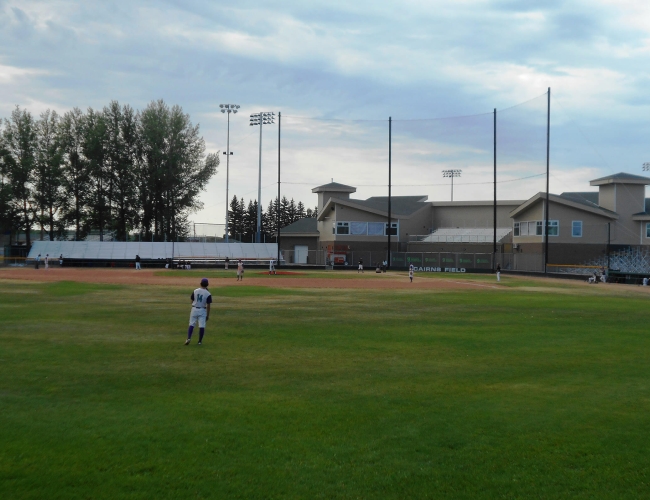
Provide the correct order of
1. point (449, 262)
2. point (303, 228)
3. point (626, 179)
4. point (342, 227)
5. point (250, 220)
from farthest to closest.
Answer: point (250, 220)
point (303, 228)
point (342, 227)
point (449, 262)
point (626, 179)

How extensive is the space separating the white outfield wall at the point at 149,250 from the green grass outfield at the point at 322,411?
59274 millimetres

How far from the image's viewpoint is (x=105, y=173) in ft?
285

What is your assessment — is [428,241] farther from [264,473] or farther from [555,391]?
[264,473]

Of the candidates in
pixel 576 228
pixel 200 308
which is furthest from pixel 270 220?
pixel 200 308

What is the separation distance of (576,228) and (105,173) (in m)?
59.7

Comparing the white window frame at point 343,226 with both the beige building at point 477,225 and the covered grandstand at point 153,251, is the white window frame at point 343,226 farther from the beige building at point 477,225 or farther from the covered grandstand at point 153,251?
the covered grandstand at point 153,251

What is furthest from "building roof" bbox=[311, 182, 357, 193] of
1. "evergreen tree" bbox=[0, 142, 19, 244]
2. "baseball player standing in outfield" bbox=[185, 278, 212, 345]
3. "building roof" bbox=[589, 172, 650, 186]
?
"baseball player standing in outfield" bbox=[185, 278, 212, 345]

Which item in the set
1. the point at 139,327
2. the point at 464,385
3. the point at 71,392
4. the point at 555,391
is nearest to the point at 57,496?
the point at 71,392

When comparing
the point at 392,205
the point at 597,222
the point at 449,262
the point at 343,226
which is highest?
the point at 392,205

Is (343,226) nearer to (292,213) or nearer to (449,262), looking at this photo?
(449,262)

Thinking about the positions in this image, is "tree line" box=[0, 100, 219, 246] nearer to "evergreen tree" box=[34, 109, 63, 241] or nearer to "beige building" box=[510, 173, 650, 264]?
"evergreen tree" box=[34, 109, 63, 241]

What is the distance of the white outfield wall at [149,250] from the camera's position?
7944 cm

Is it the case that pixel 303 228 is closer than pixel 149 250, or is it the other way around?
pixel 149 250

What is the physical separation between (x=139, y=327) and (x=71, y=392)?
367 inches
